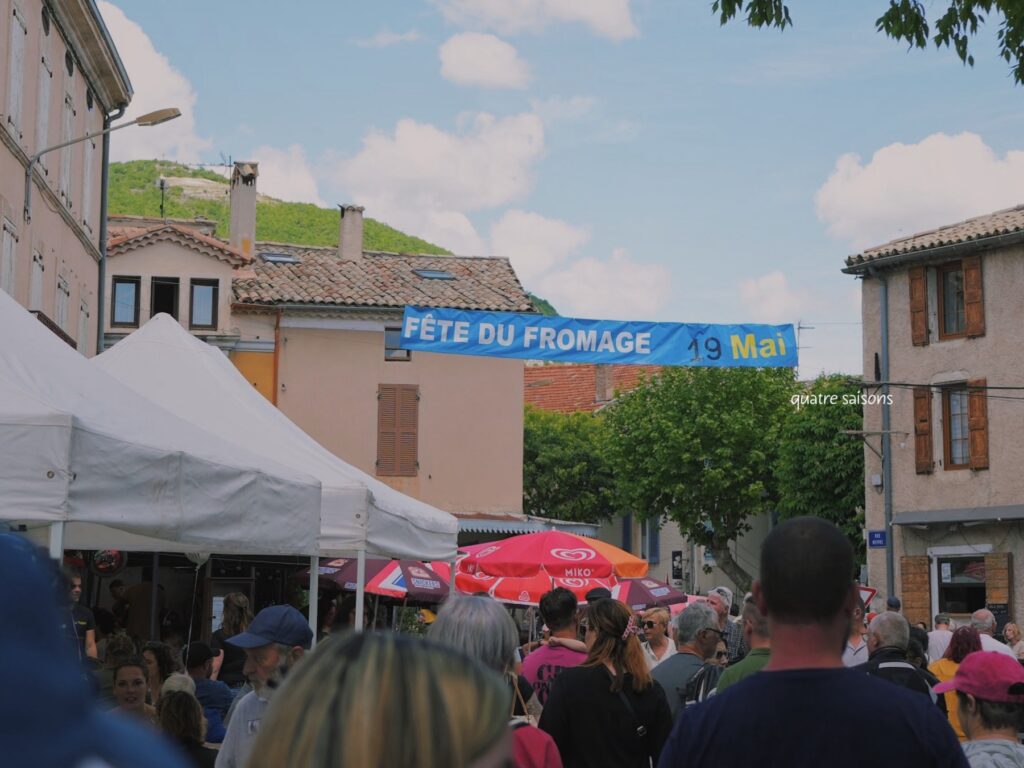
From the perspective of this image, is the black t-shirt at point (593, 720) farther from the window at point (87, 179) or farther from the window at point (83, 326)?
the window at point (87, 179)

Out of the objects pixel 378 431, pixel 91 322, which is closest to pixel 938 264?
pixel 378 431

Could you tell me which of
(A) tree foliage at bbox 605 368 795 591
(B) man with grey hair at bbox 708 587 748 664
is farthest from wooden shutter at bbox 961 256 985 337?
(B) man with grey hair at bbox 708 587 748 664

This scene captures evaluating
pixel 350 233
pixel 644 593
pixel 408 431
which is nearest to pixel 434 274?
pixel 350 233

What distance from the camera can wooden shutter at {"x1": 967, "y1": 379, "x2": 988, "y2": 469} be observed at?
35.5 metres

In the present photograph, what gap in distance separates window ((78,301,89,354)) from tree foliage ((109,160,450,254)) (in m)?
67.9

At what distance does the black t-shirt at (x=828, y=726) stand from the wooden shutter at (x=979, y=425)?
110 feet

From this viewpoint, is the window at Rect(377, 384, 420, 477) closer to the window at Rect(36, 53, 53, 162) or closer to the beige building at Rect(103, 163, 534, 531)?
the beige building at Rect(103, 163, 534, 531)

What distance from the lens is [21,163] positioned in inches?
980

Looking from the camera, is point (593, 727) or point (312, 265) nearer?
point (593, 727)

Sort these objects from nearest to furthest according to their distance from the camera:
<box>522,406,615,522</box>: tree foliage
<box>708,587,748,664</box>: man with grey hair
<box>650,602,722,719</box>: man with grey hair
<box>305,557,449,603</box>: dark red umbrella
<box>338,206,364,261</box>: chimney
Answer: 1. <box>650,602,722,719</box>: man with grey hair
2. <box>708,587,748,664</box>: man with grey hair
3. <box>305,557,449,603</box>: dark red umbrella
4. <box>338,206,364,261</box>: chimney
5. <box>522,406,615,522</box>: tree foliage

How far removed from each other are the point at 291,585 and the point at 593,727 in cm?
1444

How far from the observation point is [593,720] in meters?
6.46

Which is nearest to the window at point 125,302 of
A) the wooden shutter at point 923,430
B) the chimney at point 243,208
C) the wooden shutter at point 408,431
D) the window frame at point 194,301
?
the window frame at point 194,301

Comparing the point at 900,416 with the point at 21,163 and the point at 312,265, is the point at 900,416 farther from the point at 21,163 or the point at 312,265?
the point at 21,163
